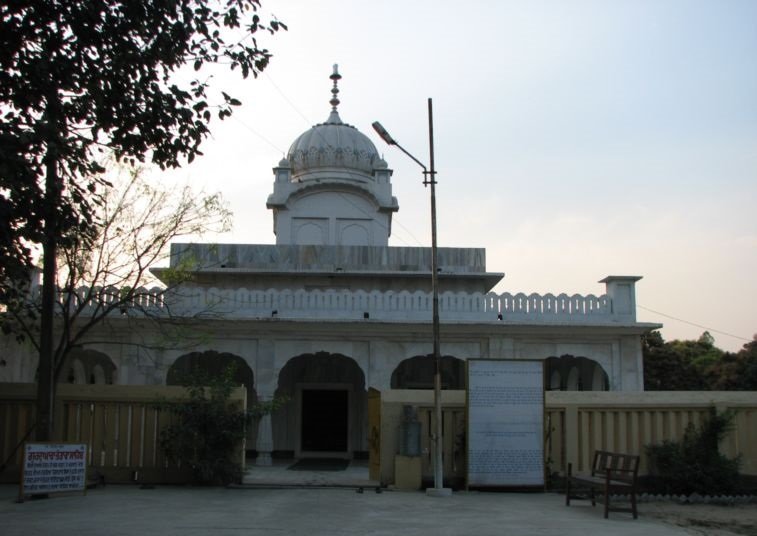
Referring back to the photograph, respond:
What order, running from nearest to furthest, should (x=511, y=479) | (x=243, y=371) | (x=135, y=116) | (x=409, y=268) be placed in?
(x=135, y=116), (x=511, y=479), (x=243, y=371), (x=409, y=268)

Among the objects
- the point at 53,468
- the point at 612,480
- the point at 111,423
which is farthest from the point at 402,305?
the point at 53,468

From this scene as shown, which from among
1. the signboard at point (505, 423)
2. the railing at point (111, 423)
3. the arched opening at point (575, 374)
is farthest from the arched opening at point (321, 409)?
the signboard at point (505, 423)

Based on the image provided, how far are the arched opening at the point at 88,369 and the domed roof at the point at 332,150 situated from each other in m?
9.18

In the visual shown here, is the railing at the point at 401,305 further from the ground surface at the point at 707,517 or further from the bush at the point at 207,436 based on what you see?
the ground surface at the point at 707,517

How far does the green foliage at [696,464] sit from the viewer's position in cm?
1320

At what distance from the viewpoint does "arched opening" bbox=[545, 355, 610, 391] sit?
73.0ft

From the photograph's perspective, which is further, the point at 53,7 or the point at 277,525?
the point at 277,525

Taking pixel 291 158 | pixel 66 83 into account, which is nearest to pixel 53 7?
pixel 66 83

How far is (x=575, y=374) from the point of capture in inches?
926

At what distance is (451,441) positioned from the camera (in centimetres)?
1438

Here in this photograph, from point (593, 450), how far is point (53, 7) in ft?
35.1

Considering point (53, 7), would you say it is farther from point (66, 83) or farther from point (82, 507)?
point (82, 507)

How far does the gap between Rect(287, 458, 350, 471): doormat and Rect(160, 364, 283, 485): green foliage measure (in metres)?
5.08

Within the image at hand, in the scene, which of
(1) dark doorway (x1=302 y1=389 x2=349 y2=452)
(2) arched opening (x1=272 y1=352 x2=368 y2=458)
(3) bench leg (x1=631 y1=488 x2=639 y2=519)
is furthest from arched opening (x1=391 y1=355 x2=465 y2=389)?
(3) bench leg (x1=631 y1=488 x2=639 y2=519)
